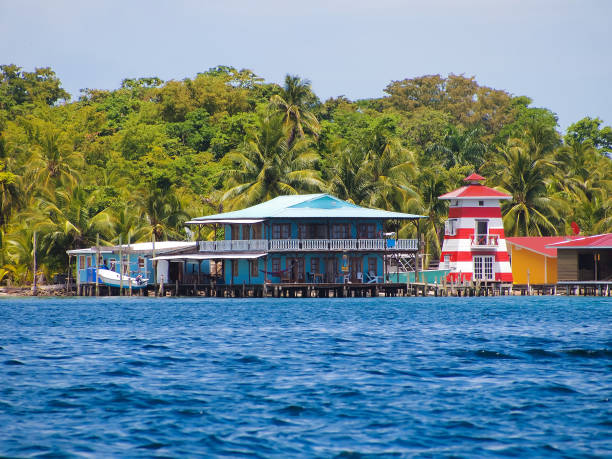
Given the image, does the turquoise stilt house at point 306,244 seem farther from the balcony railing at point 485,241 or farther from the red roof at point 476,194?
the red roof at point 476,194

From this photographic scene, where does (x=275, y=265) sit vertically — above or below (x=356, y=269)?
above

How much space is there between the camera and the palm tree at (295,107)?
74812 mm

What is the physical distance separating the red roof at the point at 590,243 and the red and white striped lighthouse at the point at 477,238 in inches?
151

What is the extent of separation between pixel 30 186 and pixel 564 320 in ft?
146

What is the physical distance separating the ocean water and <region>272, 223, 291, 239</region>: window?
22.5 metres

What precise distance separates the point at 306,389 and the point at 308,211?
38810 mm

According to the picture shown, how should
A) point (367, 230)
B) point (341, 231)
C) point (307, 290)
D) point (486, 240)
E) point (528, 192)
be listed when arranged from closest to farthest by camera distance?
point (341, 231) < point (367, 230) < point (307, 290) < point (486, 240) < point (528, 192)

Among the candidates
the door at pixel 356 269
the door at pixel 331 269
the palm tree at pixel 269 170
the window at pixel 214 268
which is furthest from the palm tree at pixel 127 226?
the door at pixel 356 269

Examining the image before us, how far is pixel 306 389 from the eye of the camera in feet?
65.5

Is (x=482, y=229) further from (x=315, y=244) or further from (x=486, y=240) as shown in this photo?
(x=315, y=244)

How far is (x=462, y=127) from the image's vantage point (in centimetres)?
9556

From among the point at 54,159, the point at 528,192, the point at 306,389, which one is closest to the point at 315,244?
the point at 528,192

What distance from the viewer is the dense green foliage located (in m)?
67.6

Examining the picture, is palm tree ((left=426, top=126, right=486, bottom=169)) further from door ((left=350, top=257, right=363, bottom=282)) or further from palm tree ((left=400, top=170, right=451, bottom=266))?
door ((left=350, top=257, right=363, bottom=282))
